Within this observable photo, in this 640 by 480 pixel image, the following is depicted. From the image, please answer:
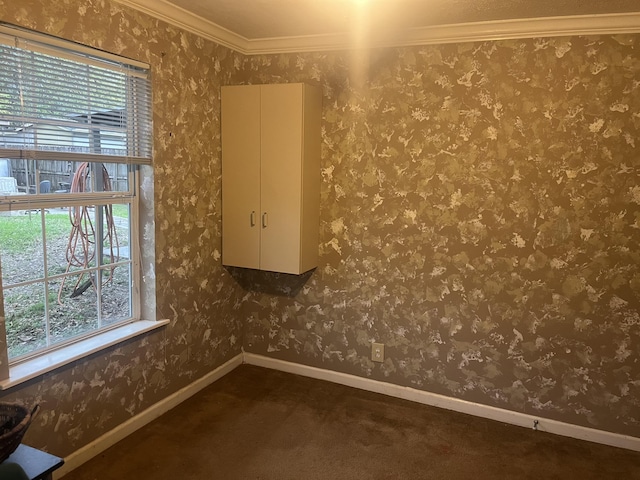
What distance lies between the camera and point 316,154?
323cm

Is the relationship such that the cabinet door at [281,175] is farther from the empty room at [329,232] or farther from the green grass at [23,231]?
the green grass at [23,231]

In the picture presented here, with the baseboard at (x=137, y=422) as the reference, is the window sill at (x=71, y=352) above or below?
above

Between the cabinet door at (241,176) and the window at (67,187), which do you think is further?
the cabinet door at (241,176)

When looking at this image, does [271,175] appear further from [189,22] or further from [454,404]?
[454,404]

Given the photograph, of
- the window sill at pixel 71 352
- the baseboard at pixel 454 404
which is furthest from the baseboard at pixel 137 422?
the window sill at pixel 71 352

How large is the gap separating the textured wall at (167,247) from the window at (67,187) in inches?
4.6

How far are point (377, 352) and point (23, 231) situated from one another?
2.24m

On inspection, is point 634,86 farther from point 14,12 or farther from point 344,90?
point 14,12

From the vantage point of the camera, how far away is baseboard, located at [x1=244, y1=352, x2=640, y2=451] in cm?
279

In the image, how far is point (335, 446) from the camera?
2693mm

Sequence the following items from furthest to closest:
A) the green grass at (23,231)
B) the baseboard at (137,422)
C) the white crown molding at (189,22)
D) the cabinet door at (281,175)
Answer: the cabinet door at (281,175) → the white crown molding at (189,22) → the baseboard at (137,422) → the green grass at (23,231)

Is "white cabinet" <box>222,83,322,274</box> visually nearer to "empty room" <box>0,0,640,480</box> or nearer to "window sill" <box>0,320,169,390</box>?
"empty room" <box>0,0,640,480</box>

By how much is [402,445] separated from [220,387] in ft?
4.36

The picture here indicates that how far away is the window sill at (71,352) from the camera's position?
2.12 meters
